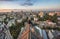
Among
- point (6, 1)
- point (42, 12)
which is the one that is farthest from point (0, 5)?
point (42, 12)

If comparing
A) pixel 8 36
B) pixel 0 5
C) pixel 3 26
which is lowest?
pixel 8 36

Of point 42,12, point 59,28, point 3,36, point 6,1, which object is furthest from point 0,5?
point 59,28

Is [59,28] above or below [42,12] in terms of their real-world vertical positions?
below

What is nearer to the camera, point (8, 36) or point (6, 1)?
point (8, 36)

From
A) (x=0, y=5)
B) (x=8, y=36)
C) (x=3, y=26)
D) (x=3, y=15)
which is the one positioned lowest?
(x=8, y=36)

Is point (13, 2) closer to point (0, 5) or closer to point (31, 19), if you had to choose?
point (0, 5)

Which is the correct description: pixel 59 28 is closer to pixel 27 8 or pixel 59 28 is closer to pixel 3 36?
pixel 27 8

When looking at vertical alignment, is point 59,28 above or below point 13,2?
below

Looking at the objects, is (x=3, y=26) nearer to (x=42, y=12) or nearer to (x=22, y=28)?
(x=22, y=28)

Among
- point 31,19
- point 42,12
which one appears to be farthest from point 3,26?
point 42,12
